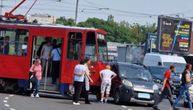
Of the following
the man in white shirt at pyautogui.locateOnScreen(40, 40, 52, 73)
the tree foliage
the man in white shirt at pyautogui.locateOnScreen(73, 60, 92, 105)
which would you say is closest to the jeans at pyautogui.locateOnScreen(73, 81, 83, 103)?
the man in white shirt at pyautogui.locateOnScreen(73, 60, 92, 105)

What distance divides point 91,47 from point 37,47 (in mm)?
2414

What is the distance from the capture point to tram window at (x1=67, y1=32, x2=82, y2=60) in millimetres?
28000

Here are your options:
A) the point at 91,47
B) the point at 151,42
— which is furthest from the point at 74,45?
the point at 151,42

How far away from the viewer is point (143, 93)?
2673 centimetres

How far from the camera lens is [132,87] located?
26766 millimetres

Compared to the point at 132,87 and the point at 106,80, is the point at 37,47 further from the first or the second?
the point at 132,87

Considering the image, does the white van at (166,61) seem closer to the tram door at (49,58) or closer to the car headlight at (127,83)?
the tram door at (49,58)

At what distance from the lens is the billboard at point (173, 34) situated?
6353cm

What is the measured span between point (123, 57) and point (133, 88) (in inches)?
1621

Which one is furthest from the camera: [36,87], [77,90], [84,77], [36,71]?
[36,87]

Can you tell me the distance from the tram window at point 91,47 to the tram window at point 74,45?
0.31 m

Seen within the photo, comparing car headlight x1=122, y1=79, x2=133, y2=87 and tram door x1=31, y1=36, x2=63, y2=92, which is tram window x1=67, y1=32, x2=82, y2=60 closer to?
tram door x1=31, y1=36, x2=63, y2=92

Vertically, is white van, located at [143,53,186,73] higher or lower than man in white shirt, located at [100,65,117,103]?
lower

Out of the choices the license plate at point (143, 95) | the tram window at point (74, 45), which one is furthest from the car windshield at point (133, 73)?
the tram window at point (74, 45)
